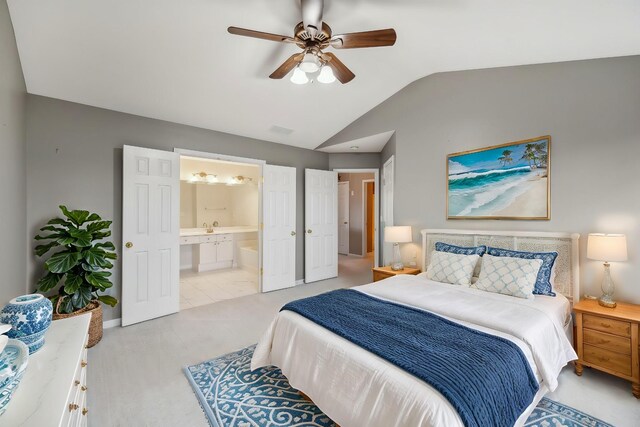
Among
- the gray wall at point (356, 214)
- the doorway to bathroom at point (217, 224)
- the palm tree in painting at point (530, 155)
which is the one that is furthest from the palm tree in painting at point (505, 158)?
the gray wall at point (356, 214)

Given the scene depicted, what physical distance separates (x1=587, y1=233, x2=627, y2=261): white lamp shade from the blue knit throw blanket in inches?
52.7

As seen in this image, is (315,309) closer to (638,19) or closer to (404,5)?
(404,5)

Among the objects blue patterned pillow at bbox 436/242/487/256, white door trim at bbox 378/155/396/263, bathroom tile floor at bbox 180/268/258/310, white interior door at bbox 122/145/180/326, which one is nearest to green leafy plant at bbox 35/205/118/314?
white interior door at bbox 122/145/180/326

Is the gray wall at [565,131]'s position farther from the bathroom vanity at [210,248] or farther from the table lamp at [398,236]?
the bathroom vanity at [210,248]

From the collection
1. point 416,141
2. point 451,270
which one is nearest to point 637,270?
point 451,270

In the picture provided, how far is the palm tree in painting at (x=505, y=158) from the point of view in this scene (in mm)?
2933

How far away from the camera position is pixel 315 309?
7.00 feet

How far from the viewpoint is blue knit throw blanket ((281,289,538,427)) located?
125 centimetres

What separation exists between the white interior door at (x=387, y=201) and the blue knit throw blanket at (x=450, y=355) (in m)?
2.49

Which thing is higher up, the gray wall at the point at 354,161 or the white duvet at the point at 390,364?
the gray wall at the point at 354,161

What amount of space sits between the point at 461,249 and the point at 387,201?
6.00ft

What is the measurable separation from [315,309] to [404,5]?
250 centimetres

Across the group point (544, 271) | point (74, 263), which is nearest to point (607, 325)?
point (544, 271)

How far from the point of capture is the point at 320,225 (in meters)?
5.15
